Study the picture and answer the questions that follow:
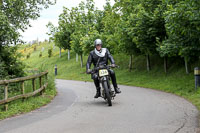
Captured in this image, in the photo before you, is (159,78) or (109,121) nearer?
(109,121)

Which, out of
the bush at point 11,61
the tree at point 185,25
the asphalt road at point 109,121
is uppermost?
the tree at point 185,25

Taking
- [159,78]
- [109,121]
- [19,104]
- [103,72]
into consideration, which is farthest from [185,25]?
[159,78]

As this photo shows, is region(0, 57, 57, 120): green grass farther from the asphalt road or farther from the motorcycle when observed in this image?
the motorcycle

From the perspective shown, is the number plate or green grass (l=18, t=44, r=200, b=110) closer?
the number plate

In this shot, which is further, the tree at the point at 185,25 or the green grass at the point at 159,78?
the green grass at the point at 159,78

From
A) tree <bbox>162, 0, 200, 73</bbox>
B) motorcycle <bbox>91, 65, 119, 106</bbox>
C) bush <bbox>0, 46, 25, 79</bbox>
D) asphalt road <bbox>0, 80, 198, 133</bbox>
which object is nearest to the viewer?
asphalt road <bbox>0, 80, 198, 133</bbox>

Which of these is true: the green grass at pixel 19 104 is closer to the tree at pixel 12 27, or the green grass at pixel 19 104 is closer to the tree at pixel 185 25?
A: the tree at pixel 12 27

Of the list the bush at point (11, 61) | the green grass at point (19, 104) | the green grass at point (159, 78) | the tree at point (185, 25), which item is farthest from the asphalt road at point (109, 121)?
the bush at point (11, 61)

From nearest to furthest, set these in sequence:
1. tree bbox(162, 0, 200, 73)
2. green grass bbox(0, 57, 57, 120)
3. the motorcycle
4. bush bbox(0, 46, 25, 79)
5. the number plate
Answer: green grass bbox(0, 57, 57, 120), the motorcycle, the number plate, tree bbox(162, 0, 200, 73), bush bbox(0, 46, 25, 79)

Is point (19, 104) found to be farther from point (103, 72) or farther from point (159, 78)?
point (159, 78)

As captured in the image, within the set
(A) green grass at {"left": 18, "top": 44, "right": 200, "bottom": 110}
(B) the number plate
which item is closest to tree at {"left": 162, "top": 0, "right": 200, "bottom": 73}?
(A) green grass at {"left": 18, "top": 44, "right": 200, "bottom": 110}

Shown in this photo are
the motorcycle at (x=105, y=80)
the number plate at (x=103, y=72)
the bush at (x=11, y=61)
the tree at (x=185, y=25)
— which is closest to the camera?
the motorcycle at (x=105, y=80)

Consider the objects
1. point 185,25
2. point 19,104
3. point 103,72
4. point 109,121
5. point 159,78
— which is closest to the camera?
point 109,121

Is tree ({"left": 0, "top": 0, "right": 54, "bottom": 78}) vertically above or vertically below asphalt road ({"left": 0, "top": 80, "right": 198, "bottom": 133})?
above
